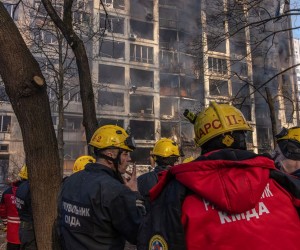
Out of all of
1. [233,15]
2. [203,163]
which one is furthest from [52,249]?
[233,15]

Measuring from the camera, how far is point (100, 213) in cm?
231

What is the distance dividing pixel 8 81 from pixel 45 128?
57 centimetres

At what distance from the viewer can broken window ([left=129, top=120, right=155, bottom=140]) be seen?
3825 centimetres

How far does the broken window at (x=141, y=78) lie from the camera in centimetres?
3956

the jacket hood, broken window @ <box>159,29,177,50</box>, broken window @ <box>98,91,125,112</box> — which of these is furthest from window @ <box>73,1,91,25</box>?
broken window @ <box>159,29,177,50</box>

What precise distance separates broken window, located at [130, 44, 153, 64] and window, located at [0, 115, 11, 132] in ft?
50.7

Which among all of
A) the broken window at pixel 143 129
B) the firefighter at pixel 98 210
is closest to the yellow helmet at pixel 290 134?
the firefighter at pixel 98 210

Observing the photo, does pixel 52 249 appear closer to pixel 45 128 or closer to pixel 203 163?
pixel 45 128

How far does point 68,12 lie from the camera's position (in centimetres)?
542

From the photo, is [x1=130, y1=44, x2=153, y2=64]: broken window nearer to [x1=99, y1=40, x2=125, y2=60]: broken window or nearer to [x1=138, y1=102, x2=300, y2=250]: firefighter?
[x1=99, y1=40, x2=125, y2=60]: broken window

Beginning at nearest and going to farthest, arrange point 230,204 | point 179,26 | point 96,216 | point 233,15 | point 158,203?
point 230,204 → point 158,203 → point 96,216 → point 233,15 → point 179,26

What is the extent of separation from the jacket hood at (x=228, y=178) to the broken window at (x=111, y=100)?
35109mm

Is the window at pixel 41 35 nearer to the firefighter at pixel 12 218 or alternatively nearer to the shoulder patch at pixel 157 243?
the firefighter at pixel 12 218

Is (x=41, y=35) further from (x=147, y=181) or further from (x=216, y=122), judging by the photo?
(x=216, y=122)
